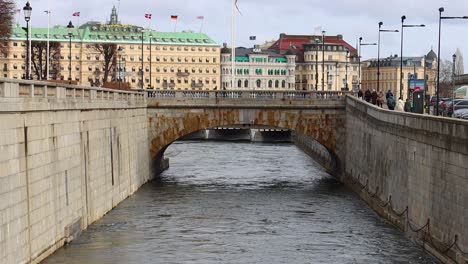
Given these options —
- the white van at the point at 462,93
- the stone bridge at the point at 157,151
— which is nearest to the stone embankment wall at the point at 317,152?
the stone bridge at the point at 157,151

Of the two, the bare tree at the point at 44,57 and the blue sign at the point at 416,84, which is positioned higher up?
the bare tree at the point at 44,57

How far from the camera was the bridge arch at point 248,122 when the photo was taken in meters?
68.8

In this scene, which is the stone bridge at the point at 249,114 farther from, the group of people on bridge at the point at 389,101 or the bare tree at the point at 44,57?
the bare tree at the point at 44,57

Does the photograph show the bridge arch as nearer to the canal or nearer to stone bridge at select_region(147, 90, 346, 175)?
stone bridge at select_region(147, 90, 346, 175)

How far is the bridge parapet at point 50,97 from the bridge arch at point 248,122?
10.5 metres

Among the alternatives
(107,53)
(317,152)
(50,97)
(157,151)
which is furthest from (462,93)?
(107,53)

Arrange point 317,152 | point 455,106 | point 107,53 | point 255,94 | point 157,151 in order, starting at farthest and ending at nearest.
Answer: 1. point 107,53
2. point 317,152
3. point 255,94
4. point 157,151
5. point 455,106

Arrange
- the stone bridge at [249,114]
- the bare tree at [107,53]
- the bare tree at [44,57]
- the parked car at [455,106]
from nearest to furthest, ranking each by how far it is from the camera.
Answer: the parked car at [455,106] < the stone bridge at [249,114] < the bare tree at [44,57] < the bare tree at [107,53]

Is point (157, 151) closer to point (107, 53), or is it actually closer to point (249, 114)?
point (249, 114)

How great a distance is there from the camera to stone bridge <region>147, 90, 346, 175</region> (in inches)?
2709

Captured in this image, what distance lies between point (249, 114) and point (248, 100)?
1090mm

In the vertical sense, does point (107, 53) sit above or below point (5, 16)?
below

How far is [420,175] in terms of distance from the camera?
39.8 metres

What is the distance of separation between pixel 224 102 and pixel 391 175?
2380cm
